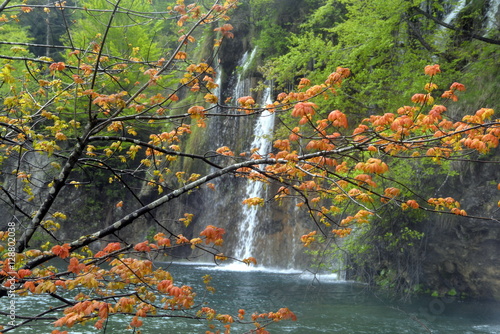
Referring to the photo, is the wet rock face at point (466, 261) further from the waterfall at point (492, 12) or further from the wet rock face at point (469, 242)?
the waterfall at point (492, 12)

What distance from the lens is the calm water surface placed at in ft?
25.5

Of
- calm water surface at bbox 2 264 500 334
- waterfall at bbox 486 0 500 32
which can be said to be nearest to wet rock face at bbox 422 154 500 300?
calm water surface at bbox 2 264 500 334

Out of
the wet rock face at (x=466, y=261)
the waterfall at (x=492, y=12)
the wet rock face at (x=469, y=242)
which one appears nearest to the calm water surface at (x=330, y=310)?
the wet rock face at (x=466, y=261)

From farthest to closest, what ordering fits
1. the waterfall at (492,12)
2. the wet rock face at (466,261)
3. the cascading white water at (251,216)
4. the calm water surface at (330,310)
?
the cascading white water at (251,216), the wet rock face at (466,261), the waterfall at (492,12), the calm water surface at (330,310)

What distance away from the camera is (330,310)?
30.1 ft

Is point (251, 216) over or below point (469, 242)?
over

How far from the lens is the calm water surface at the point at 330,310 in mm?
7781

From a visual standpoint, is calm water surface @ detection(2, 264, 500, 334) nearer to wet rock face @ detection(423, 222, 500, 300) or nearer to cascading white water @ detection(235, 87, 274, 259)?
wet rock face @ detection(423, 222, 500, 300)

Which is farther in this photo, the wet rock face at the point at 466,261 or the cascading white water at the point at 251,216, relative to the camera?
the cascading white water at the point at 251,216

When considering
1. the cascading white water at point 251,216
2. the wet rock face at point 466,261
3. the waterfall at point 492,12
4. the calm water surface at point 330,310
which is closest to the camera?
the calm water surface at point 330,310

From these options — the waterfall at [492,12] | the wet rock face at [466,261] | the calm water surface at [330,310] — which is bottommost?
the calm water surface at [330,310]

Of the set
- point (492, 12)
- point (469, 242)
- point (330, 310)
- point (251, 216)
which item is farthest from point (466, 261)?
point (251, 216)

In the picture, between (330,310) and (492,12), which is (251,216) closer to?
(330,310)

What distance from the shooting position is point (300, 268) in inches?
609
